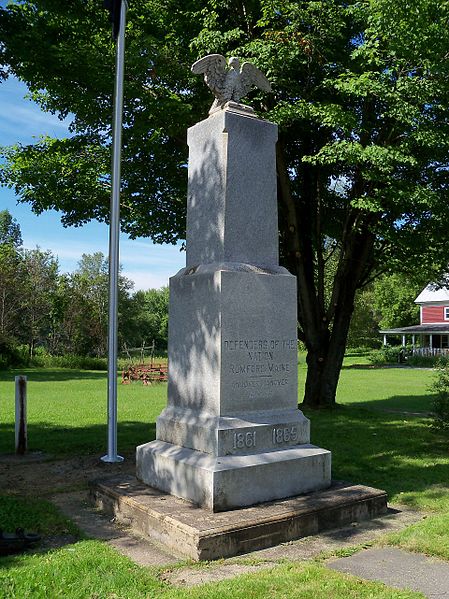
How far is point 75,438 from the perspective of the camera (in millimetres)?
10836

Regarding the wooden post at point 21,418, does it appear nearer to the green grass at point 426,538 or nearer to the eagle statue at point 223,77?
the eagle statue at point 223,77

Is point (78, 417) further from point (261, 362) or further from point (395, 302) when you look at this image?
point (395, 302)

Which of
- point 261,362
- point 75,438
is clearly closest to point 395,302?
point 75,438

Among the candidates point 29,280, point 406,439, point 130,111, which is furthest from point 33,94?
point 29,280

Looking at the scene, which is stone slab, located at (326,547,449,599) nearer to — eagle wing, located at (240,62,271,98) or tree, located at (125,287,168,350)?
eagle wing, located at (240,62,271,98)

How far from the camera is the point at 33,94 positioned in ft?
46.9

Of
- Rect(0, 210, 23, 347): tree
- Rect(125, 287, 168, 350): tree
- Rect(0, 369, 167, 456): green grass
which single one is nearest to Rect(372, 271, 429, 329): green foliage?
Rect(125, 287, 168, 350): tree

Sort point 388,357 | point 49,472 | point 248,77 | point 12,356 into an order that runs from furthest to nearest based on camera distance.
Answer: point 388,357
point 12,356
point 49,472
point 248,77

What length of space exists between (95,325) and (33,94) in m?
33.4

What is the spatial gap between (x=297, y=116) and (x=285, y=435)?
24.7 feet

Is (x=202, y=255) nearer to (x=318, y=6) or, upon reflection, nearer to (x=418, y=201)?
(x=418, y=201)

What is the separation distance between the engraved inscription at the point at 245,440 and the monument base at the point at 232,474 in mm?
104

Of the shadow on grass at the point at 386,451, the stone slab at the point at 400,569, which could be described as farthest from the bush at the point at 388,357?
the stone slab at the point at 400,569

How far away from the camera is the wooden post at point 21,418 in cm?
938
